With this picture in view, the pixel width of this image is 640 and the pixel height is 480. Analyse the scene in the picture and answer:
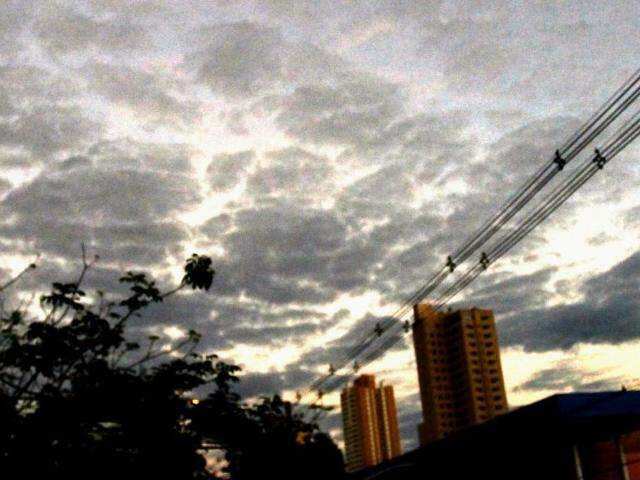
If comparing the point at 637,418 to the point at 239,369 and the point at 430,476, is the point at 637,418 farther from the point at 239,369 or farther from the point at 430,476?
the point at 239,369

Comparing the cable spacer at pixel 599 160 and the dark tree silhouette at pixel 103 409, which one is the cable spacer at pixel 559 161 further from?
the dark tree silhouette at pixel 103 409

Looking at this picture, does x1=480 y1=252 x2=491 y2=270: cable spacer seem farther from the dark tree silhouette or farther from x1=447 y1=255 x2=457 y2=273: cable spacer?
the dark tree silhouette

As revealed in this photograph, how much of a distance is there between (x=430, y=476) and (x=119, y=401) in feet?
58.2

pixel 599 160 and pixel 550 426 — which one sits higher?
pixel 599 160

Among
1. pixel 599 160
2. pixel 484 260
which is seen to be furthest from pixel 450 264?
pixel 599 160

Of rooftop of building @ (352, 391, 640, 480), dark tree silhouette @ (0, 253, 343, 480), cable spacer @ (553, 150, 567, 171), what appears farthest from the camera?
rooftop of building @ (352, 391, 640, 480)

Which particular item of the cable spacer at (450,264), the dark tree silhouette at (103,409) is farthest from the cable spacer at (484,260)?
the dark tree silhouette at (103,409)

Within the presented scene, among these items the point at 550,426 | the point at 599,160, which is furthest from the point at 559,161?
the point at 550,426

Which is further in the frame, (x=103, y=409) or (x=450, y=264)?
(x=450, y=264)

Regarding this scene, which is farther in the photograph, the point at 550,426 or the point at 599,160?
the point at 550,426

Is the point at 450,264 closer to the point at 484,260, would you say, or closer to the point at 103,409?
the point at 484,260

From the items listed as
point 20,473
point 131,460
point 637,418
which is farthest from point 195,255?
point 637,418

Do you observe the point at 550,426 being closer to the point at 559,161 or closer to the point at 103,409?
the point at 559,161

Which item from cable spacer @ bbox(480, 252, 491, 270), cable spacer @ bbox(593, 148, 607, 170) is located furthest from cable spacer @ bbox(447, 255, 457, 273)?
cable spacer @ bbox(593, 148, 607, 170)
